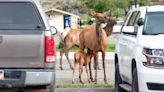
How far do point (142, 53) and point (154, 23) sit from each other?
4.35 ft

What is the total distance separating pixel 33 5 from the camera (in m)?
10.1

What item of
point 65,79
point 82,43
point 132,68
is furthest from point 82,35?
point 132,68

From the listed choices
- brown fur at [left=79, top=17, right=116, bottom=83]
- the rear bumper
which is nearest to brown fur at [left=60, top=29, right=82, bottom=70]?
brown fur at [left=79, top=17, right=116, bottom=83]

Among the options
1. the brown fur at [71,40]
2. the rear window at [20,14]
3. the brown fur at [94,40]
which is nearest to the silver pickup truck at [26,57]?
the rear window at [20,14]

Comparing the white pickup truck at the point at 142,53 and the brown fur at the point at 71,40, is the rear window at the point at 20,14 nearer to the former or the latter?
the white pickup truck at the point at 142,53

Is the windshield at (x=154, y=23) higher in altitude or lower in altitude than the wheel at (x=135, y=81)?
higher

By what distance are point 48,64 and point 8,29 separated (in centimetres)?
95

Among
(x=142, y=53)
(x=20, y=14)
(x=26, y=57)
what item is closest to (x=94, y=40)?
(x=142, y=53)

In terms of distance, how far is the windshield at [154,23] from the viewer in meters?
11.1

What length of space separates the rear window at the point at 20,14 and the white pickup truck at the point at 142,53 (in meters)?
2.01

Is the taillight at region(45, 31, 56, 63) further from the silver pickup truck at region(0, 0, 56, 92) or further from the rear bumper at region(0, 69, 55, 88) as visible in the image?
the rear bumper at region(0, 69, 55, 88)

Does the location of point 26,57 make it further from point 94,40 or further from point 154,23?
point 94,40

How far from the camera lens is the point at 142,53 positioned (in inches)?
402

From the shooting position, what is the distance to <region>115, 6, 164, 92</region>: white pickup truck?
9.98 meters
